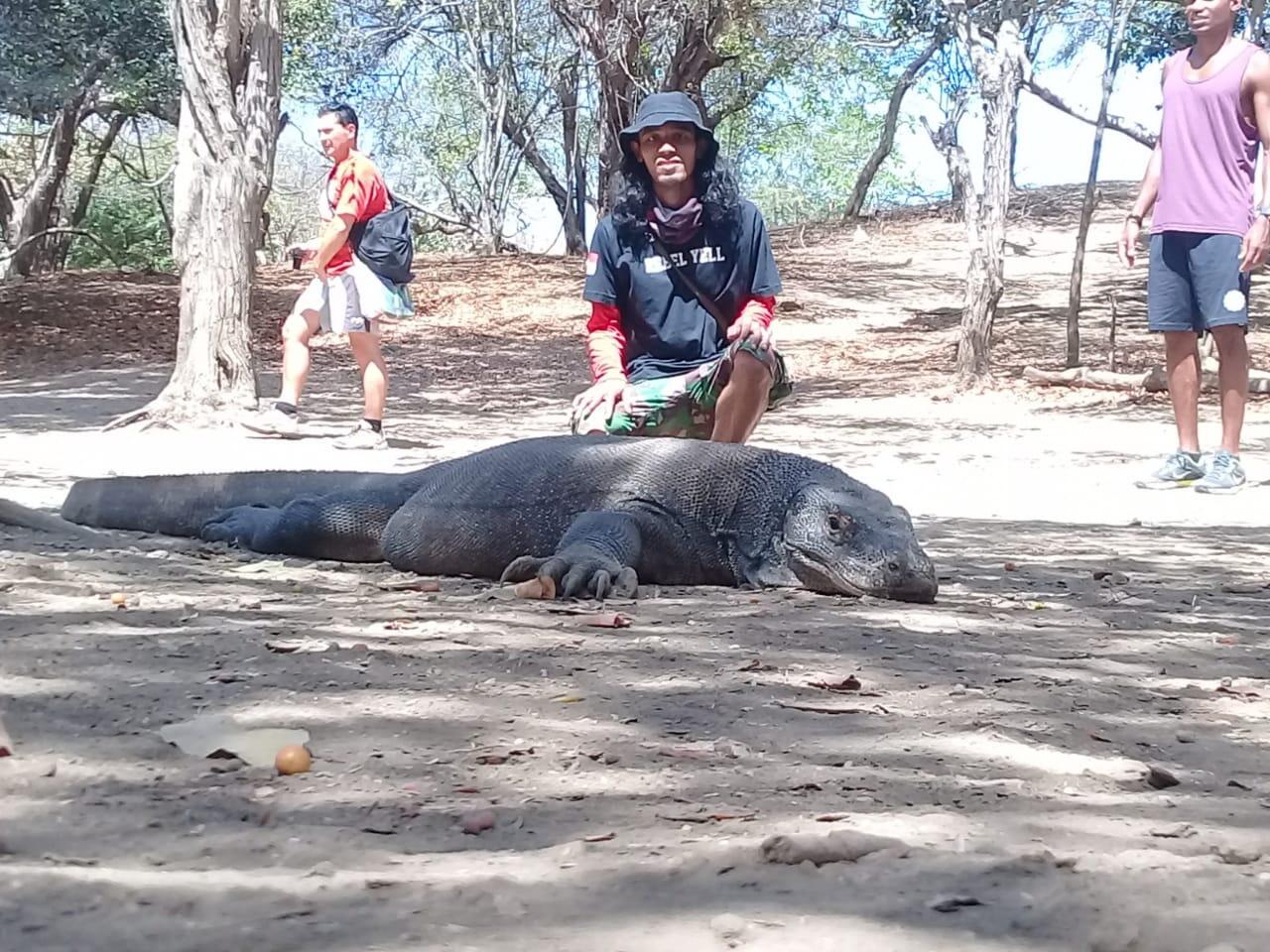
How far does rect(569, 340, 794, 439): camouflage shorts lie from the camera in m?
4.89

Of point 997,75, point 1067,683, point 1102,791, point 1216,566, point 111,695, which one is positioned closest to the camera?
point 1102,791

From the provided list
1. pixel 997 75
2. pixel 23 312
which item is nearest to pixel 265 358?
pixel 23 312

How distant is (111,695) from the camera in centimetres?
223

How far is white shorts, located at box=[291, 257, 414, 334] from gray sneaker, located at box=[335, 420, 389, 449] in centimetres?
54

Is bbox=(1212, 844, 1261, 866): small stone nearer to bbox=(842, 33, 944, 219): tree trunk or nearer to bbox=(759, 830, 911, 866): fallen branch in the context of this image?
bbox=(759, 830, 911, 866): fallen branch

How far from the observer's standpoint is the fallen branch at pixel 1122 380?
33.7ft

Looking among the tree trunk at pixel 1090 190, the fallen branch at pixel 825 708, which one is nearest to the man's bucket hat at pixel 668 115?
the fallen branch at pixel 825 708

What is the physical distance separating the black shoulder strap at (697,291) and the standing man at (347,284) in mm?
3014

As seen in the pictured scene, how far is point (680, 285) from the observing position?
197 inches

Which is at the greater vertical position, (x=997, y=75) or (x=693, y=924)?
(x=997, y=75)

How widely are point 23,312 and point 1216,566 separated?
1340cm

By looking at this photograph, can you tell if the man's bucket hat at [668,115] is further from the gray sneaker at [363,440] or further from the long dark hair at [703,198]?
the gray sneaker at [363,440]

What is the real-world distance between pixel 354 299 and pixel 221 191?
1.56 m

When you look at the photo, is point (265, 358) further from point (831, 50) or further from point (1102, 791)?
point (1102, 791)
